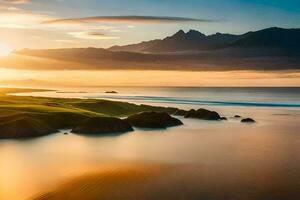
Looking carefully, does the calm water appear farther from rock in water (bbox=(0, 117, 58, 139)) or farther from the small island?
the small island

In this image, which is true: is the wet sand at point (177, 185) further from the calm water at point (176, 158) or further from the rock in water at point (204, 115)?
the rock in water at point (204, 115)

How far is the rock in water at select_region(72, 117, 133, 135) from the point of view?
77062mm

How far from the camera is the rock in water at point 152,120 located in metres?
89.9

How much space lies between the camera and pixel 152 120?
9094 cm

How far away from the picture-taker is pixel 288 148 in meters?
66.4

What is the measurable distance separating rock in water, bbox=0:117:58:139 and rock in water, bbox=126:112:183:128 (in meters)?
21.1

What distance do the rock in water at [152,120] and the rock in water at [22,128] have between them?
830 inches

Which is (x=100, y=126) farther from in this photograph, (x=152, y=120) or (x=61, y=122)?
(x=152, y=120)

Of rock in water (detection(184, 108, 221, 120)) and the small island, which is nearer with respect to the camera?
the small island

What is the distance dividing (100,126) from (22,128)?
43.1 feet

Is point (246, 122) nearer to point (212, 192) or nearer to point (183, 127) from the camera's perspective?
point (183, 127)

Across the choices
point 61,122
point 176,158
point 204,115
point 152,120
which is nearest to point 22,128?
point 61,122

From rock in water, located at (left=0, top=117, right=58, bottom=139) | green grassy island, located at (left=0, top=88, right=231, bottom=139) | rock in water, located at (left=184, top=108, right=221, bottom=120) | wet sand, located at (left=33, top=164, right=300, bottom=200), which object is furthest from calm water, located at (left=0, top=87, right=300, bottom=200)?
rock in water, located at (left=184, top=108, right=221, bottom=120)

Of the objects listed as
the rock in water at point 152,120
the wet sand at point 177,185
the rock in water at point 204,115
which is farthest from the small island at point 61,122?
the wet sand at point 177,185
